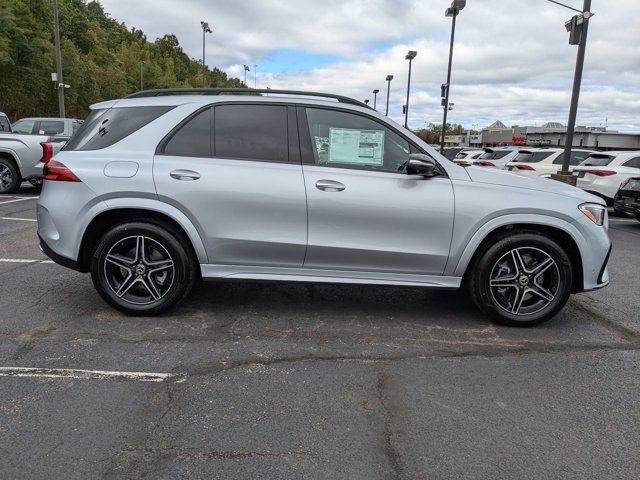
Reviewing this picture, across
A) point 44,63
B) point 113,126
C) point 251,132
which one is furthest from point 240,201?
point 44,63

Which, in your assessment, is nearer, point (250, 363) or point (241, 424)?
point (241, 424)

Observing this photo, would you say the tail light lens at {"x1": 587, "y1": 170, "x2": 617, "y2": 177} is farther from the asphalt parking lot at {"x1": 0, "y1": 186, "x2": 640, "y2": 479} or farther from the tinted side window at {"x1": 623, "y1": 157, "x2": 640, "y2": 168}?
the asphalt parking lot at {"x1": 0, "y1": 186, "x2": 640, "y2": 479}

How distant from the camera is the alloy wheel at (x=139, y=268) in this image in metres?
4.35

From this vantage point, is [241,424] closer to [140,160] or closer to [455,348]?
[455,348]

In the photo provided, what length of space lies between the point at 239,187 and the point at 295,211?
1.58 ft

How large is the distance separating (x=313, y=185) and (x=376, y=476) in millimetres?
2341

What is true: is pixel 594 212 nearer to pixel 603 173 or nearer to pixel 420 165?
pixel 420 165

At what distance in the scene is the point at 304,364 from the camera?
144 inches

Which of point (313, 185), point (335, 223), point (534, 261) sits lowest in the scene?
point (534, 261)

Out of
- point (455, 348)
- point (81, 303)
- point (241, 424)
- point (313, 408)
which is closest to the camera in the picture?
point (241, 424)

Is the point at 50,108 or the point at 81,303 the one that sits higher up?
the point at 50,108

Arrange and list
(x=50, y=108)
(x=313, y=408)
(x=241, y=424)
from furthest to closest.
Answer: (x=50, y=108) < (x=313, y=408) < (x=241, y=424)

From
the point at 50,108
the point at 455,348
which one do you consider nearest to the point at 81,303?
the point at 455,348

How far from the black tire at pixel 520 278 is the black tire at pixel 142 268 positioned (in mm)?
2422
